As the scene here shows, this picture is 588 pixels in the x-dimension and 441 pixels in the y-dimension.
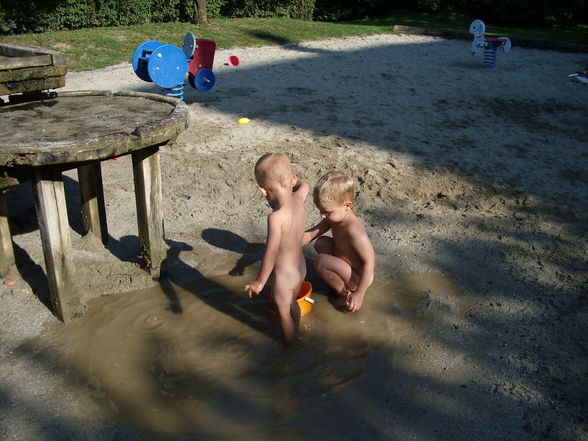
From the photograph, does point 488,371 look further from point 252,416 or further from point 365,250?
point 252,416

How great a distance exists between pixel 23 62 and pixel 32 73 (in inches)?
2.7

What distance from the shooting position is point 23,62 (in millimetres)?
3176

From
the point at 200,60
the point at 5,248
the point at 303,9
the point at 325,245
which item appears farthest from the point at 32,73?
the point at 303,9

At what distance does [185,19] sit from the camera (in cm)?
1444

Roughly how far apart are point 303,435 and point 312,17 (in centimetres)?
1741

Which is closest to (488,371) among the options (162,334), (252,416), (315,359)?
(315,359)

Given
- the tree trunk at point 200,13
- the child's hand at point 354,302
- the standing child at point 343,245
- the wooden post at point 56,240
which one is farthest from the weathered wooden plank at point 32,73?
the tree trunk at point 200,13

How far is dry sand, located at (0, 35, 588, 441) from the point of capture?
2.35 meters

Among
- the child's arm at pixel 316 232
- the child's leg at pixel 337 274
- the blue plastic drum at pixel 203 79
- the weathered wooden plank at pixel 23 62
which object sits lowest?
the child's leg at pixel 337 274

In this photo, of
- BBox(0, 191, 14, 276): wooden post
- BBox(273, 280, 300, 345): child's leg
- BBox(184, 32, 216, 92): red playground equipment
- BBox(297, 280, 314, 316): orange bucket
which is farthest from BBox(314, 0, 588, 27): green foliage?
BBox(0, 191, 14, 276): wooden post

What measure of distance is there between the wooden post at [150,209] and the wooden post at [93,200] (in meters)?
0.41

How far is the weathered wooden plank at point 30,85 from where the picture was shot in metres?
3.13

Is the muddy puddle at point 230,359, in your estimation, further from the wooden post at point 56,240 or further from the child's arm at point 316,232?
the child's arm at point 316,232

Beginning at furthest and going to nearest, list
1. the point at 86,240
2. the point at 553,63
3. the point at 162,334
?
the point at 553,63
the point at 86,240
the point at 162,334
